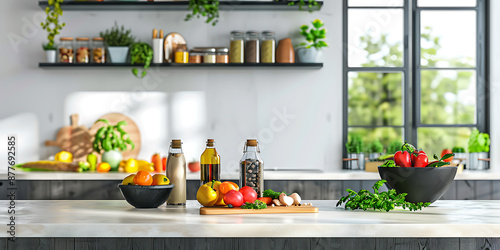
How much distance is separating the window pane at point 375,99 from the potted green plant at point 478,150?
0.57 m

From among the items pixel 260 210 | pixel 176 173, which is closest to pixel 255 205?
pixel 260 210

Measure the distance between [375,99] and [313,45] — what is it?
2.30ft

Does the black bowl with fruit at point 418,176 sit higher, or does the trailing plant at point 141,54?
the trailing plant at point 141,54

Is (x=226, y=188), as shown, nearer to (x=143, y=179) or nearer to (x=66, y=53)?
(x=143, y=179)

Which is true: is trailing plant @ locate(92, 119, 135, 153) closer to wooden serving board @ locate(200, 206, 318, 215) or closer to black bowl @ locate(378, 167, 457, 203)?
wooden serving board @ locate(200, 206, 318, 215)

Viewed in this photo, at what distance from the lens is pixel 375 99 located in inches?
167

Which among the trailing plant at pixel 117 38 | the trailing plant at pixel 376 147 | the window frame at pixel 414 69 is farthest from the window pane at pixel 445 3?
the trailing plant at pixel 117 38

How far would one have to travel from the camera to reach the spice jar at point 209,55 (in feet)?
13.2

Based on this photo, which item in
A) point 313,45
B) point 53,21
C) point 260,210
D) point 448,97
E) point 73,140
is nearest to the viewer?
point 260,210

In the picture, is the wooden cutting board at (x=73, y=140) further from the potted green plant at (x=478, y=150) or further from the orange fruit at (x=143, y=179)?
the potted green plant at (x=478, y=150)

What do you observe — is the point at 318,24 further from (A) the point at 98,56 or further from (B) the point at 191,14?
(A) the point at 98,56

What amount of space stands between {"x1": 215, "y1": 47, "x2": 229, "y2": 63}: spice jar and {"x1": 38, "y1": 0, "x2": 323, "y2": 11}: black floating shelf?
0.35 metres

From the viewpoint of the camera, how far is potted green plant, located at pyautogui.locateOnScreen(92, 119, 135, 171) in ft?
12.7

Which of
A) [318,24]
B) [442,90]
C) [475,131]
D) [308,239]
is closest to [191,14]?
[318,24]
